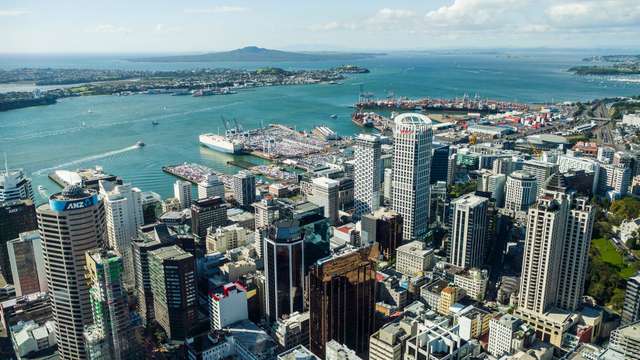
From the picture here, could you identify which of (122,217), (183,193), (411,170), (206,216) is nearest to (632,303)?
(411,170)

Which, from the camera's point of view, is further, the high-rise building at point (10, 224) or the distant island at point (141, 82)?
the distant island at point (141, 82)

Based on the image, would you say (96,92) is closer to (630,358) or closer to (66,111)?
(66,111)

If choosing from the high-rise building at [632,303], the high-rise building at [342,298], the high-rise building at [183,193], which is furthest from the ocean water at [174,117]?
the high-rise building at [632,303]

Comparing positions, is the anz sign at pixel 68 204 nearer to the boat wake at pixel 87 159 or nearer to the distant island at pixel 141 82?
the boat wake at pixel 87 159

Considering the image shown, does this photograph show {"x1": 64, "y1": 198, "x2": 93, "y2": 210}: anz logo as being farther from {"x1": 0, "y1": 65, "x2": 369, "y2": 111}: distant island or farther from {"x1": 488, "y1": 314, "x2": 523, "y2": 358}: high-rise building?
{"x1": 0, "y1": 65, "x2": 369, "y2": 111}: distant island

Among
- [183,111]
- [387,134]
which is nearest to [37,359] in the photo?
[387,134]

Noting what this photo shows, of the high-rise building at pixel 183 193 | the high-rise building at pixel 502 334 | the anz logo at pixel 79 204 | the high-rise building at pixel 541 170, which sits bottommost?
the high-rise building at pixel 502 334

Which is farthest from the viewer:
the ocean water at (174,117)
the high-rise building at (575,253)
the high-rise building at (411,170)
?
the ocean water at (174,117)

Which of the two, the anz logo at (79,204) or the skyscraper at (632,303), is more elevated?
the anz logo at (79,204)
